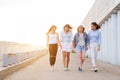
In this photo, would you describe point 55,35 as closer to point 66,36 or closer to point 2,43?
point 66,36

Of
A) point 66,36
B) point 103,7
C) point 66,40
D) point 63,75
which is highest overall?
point 103,7

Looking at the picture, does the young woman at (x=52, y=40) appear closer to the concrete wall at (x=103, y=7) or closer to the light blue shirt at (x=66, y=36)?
the light blue shirt at (x=66, y=36)

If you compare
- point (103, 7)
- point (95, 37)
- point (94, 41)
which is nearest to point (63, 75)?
point (94, 41)

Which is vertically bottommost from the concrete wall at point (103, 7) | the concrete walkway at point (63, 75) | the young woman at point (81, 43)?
the concrete walkway at point (63, 75)

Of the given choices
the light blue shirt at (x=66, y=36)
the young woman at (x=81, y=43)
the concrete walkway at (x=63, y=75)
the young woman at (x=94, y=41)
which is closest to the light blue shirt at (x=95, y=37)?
the young woman at (x=94, y=41)

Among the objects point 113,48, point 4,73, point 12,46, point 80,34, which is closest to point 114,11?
point 113,48

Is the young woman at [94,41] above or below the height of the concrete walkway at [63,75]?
above

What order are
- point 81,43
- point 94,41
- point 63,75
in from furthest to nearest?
point 81,43 < point 94,41 < point 63,75

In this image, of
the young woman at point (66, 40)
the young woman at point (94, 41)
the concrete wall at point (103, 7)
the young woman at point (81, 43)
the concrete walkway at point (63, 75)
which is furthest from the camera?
the concrete wall at point (103, 7)

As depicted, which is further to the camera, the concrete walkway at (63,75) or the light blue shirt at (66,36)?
the light blue shirt at (66,36)

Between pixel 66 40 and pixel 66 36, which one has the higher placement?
pixel 66 36

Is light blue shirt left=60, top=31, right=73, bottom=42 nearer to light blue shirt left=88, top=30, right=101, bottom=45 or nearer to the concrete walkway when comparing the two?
light blue shirt left=88, top=30, right=101, bottom=45

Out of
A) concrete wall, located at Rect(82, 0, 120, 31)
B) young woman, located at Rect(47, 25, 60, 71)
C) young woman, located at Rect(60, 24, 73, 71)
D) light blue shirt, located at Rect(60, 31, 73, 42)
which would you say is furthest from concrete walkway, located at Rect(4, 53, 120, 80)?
concrete wall, located at Rect(82, 0, 120, 31)

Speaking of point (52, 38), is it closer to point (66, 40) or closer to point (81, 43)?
point (66, 40)
